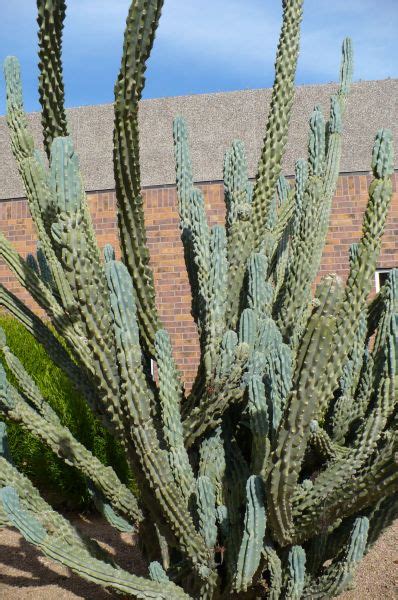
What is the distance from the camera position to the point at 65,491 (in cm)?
615

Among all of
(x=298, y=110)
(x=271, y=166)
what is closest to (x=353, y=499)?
(x=271, y=166)

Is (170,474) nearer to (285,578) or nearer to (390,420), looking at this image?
(285,578)

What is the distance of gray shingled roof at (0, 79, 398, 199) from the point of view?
10.5 metres

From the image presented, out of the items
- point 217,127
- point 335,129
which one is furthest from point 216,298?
point 217,127

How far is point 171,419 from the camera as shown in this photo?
295cm

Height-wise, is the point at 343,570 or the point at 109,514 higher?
the point at 109,514

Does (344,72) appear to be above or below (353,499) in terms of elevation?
above

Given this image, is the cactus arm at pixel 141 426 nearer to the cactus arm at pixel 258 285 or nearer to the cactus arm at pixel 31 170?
the cactus arm at pixel 31 170

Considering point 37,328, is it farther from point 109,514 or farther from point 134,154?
point 134,154

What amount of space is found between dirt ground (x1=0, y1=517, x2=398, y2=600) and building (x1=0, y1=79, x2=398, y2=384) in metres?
4.42

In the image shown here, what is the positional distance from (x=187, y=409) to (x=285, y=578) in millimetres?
869

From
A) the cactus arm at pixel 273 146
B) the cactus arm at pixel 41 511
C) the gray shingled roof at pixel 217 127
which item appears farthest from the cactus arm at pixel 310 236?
the gray shingled roof at pixel 217 127

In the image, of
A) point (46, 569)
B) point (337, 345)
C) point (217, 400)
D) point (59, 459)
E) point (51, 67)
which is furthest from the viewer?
point (59, 459)

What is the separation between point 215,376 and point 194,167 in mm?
7995
